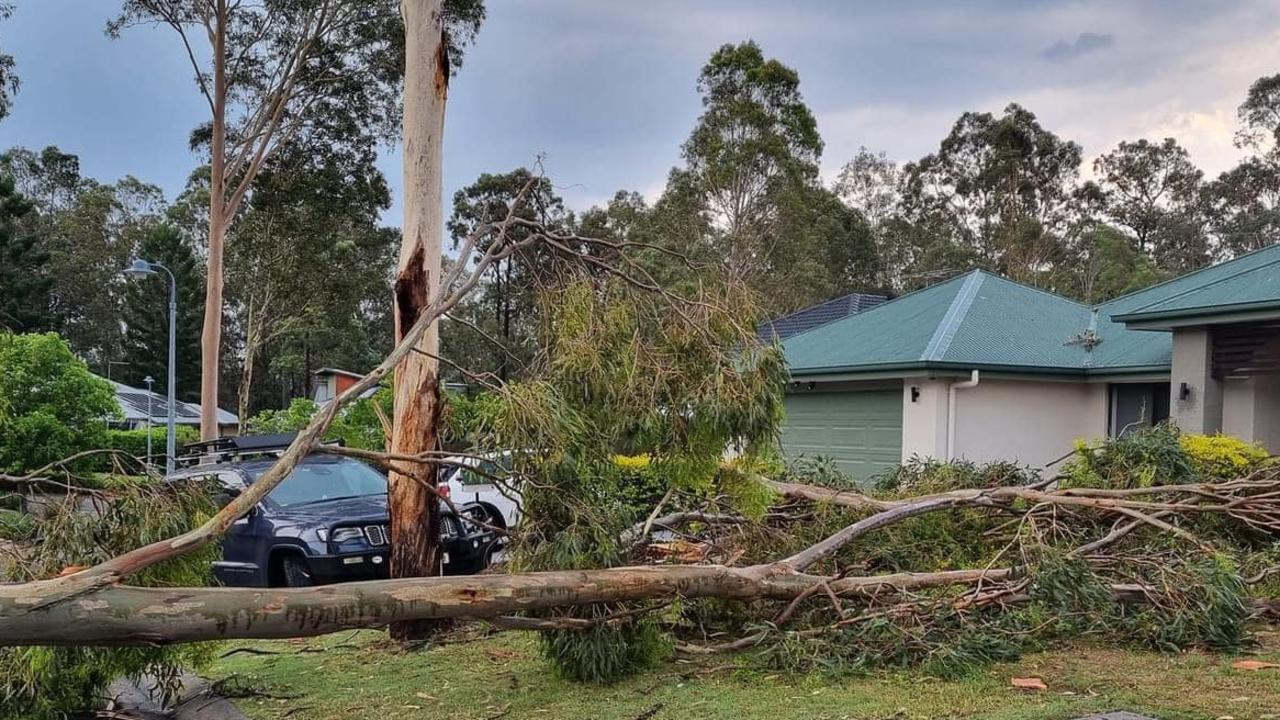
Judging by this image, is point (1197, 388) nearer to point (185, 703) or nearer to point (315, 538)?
point (315, 538)

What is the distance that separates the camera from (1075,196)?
38719mm

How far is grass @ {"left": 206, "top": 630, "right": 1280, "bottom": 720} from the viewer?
4.54 meters

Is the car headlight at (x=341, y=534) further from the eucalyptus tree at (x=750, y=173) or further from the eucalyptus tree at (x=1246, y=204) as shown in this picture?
the eucalyptus tree at (x=1246, y=204)

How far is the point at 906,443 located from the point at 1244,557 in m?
6.89

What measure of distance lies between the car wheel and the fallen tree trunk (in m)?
4.25

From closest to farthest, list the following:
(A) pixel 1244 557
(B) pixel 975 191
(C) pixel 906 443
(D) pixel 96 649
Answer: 1. (D) pixel 96 649
2. (A) pixel 1244 557
3. (C) pixel 906 443
4. (B) pixel 975 191

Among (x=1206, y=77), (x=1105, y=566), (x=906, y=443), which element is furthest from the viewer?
(x=1206, y=77)

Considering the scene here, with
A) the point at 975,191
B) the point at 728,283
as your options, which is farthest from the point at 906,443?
the point at 975,191

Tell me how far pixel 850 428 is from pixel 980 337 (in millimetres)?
2554

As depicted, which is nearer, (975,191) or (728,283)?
(728,283)

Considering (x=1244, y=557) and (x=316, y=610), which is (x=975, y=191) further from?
(x=316, y=610)

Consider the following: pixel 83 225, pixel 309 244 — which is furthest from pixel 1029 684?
pixel 83 225

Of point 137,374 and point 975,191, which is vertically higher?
point 975,191

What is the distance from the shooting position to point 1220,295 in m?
12.0
